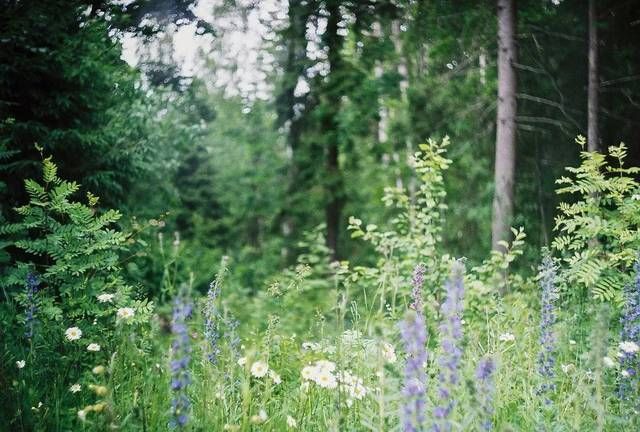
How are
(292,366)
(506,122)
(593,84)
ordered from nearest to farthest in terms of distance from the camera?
(292,366)
(593,84)
(506,122)

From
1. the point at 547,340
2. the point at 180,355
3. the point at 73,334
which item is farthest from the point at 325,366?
the point at 73,334

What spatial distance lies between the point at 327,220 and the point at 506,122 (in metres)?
5.61

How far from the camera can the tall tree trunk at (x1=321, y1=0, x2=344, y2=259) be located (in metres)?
10.5

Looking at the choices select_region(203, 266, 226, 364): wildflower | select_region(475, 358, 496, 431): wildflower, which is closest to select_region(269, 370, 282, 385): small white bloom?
select_region(203, 266, 226, 364): wildflower

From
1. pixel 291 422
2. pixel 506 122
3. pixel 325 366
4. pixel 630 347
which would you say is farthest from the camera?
pixel 506 122

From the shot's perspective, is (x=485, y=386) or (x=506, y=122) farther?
(x=506, y=122)

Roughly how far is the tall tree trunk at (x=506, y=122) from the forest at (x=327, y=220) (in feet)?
0.11

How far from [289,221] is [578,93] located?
8.71 metres

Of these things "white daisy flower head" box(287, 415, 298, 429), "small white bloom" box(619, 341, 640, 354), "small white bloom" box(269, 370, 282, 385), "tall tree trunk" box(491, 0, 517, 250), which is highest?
"tall tree trunk" box(491, 0, 517, 250)

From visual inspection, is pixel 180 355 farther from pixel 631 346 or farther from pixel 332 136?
pixel 332 136

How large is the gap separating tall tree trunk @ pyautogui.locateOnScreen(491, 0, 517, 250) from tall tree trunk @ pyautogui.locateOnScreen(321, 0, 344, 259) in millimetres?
4053

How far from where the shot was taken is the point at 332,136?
1119 centimetres

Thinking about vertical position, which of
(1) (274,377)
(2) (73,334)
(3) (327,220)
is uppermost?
(3) (327,220)

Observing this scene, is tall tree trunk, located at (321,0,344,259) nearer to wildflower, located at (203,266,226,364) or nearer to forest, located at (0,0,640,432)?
forest, located at (0,0,640,432)
